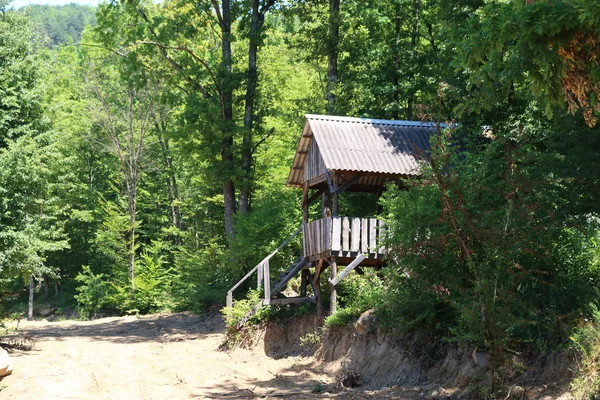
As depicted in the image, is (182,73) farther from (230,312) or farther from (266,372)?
(266,372)

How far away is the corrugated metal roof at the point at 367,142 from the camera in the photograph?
1820 centimetres

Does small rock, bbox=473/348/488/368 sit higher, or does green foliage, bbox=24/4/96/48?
green foliage, bbox=24/4/96/48

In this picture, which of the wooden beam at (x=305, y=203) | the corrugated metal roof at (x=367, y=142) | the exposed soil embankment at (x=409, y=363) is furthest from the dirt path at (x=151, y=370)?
the corrugated metal roof at (x=367, y=142)

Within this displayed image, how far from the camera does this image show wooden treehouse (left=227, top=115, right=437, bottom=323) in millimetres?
18219

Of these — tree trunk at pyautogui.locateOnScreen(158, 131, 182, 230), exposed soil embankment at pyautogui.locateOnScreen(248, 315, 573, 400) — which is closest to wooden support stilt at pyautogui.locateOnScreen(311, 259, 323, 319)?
exposed soil embankment at pyautogui.locateOnScreen(248, 315, 573, 400)

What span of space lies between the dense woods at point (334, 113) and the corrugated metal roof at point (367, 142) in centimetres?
102

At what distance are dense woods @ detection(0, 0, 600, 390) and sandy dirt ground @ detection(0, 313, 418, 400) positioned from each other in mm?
1988

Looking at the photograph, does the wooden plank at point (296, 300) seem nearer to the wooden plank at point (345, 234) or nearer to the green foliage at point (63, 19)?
the wooden plank at point (345, 234)

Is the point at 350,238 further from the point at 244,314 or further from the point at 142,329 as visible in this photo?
the point at 142,329

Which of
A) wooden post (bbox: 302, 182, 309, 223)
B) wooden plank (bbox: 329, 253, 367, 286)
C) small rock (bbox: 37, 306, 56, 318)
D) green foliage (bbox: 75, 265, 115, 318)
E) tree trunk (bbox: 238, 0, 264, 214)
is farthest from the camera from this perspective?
small rock (bbox: 37, 306, 56, 318)

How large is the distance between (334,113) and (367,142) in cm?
688

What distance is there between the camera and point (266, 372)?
54.8 ft

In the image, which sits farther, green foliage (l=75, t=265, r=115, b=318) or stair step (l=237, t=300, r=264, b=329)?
green foliage (l=75, t=265, r=115, b=318)

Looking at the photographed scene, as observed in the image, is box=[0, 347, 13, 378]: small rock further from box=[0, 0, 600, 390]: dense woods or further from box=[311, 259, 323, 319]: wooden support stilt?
box=[311, 259, 323, 319]: wooden support stilt
